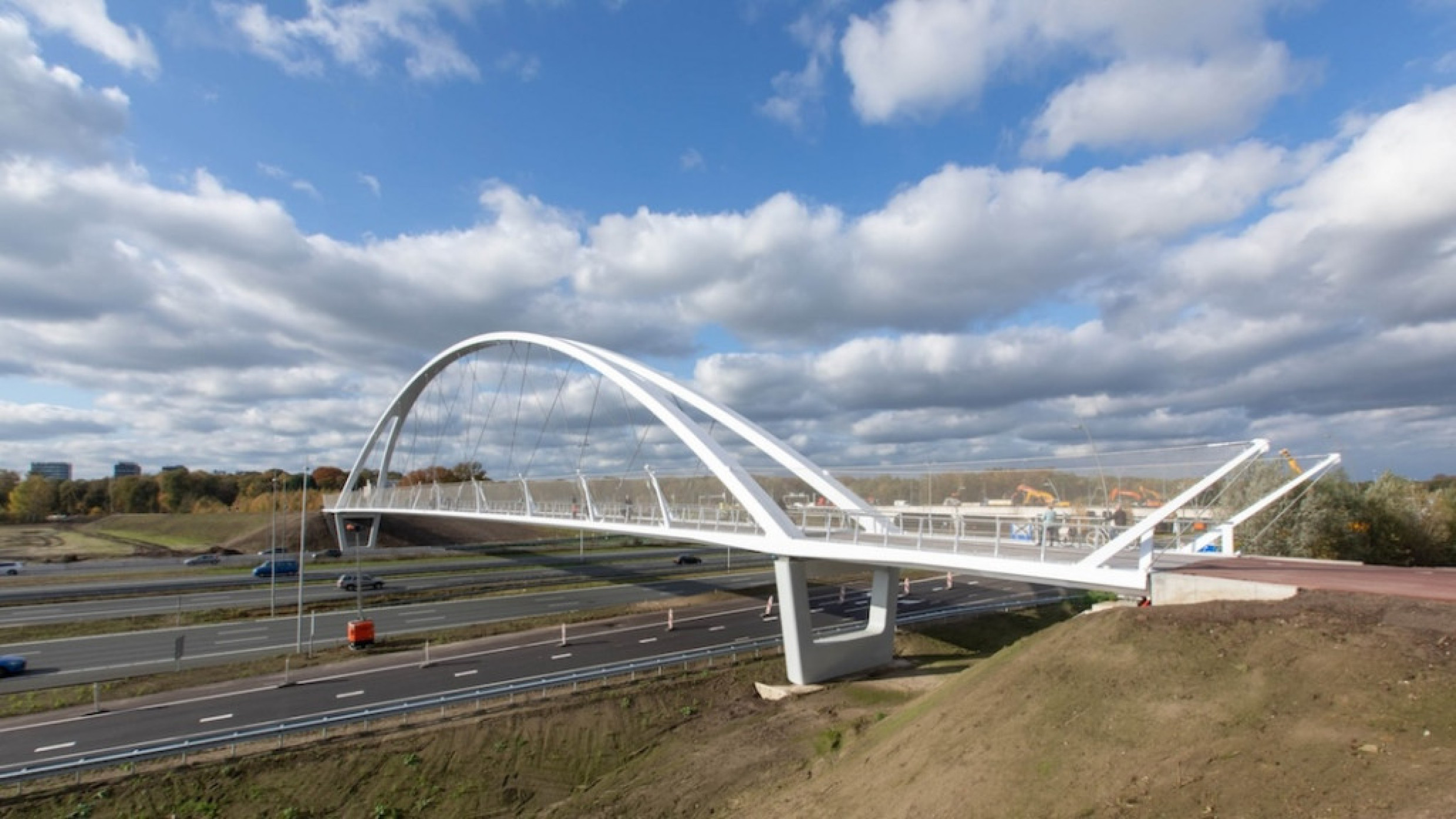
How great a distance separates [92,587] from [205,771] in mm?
41580

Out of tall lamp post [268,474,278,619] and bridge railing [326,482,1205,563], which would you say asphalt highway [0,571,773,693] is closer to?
tall lamp post [268,474,278,619]

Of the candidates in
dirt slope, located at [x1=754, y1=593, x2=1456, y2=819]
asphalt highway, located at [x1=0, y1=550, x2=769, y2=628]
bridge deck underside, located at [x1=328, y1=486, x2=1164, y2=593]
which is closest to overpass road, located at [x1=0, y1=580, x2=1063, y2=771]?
bridge deck underside, located at [x1=328, y1=486, x2=1164, y2=593]

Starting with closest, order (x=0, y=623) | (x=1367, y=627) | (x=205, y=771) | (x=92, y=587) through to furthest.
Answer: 1. (x=1367, y=627)
2. (x=205, y=771)
3. (x=0, y=623)
4. (x=92, y=587)

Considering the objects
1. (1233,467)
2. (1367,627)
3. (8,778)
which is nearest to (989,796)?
(1367,627)

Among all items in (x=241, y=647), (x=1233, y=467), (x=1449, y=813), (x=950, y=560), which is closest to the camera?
(x=1449, y=813)

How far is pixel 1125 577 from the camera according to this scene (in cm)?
1338

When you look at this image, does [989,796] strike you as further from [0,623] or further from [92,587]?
[92,587]

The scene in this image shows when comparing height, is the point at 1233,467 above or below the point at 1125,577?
above

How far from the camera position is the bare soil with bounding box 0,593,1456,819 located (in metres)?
7.53

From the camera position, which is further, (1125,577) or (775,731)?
(775,731)

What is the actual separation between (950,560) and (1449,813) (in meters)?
11.5

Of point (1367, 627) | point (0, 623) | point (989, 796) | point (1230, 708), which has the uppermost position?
point (1367, 627)

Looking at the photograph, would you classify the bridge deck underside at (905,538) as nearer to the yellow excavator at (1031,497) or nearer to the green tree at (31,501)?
the yellow excavator at (1031,497)

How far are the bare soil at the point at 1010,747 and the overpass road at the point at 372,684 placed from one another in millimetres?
3536
